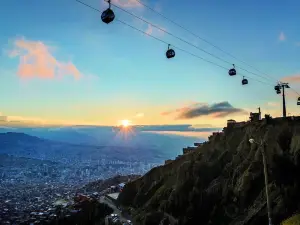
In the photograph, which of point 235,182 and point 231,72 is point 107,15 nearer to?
point 231,72

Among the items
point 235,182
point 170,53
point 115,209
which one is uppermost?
point 170,53

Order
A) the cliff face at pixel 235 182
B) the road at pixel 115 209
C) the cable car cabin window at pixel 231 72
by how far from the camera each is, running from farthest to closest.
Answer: the road at pixel 115 209 < the cliff face at pixel 235 182 < the cable car cabin window at pixel 231 72

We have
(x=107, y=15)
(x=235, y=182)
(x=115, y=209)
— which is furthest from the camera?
(x=115, y=209)

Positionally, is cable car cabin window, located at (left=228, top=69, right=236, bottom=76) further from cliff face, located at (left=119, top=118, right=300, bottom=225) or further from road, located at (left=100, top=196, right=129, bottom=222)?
road, located at (left=100, top=196, right=129, bottom=222)

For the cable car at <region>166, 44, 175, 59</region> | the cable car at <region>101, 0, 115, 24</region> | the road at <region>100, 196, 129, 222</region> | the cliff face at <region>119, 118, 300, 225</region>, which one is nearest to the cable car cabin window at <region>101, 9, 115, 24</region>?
the cable car at <region>101, 0, 115, 24</region>

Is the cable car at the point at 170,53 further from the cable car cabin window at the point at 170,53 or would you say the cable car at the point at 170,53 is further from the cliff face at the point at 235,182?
the cliff face at the point at 235,182

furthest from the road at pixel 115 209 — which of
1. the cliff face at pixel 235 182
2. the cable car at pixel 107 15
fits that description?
the cable car at pixel 107 15

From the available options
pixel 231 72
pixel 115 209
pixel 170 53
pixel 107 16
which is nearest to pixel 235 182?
pixel 231 72
